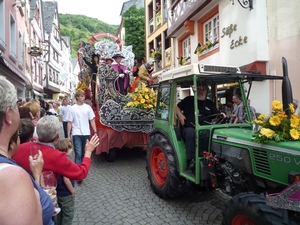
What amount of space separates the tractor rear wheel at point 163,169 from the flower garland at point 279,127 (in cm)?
151

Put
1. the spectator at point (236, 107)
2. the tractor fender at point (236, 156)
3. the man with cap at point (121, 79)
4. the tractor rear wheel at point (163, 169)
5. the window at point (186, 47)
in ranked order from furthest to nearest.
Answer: the window at point (186, 47) < the man with cap at point (121, 79) < the tractor rear wheel at point (163, 169) < the spectator at point (236, 107) < the tractor fender at point (236, 156)

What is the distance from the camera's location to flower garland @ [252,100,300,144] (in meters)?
2.41

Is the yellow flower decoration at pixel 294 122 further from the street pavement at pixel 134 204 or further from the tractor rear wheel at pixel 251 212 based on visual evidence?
the street pavement at pixel 134 204

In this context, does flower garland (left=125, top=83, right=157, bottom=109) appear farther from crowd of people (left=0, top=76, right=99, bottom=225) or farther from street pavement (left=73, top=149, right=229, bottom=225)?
crowd of people (left=0, top=76, right=99, bottom=225)

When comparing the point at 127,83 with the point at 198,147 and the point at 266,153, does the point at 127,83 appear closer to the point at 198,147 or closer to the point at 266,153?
the point at 198,147

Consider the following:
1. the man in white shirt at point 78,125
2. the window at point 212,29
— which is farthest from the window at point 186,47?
the man in white shirt at point 78,125

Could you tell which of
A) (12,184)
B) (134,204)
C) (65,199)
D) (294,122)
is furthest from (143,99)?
(12,184)

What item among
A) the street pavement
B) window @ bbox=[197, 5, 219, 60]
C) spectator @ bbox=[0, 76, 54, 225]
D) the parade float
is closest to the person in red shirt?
spectator @ bbox=[0, 76, 54, 225]

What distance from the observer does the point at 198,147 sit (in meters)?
3.38

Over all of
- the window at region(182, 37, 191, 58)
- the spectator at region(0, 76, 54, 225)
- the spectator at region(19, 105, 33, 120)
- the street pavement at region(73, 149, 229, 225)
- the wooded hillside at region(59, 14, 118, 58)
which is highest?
the wooded hillside at region(59, 14, 118, 58)

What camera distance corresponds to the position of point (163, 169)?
4199 mm

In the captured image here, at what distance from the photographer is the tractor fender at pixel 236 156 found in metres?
2.75

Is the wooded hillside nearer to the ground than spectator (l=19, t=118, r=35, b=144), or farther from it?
farther from it

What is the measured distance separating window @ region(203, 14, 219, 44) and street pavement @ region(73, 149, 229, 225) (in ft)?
22.7
